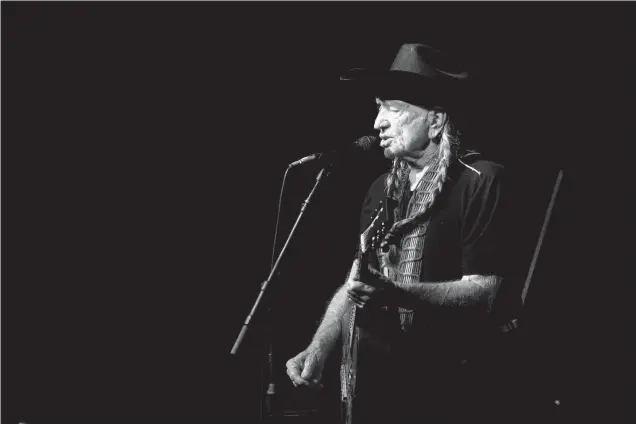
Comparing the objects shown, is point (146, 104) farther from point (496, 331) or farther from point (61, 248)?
point (496, 331)

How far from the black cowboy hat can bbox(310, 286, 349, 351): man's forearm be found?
2.25ft

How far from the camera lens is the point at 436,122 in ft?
8.41

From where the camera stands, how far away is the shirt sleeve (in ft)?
7.45

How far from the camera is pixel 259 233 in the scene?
3984 millimetres

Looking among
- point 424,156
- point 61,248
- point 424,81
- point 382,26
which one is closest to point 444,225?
Answer: point 424,156

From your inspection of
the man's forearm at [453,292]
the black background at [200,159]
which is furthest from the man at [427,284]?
the black background at [200,159]

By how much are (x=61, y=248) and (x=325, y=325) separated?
5.87 ft

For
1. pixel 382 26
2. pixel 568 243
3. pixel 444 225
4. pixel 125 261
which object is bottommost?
pixel 125 261

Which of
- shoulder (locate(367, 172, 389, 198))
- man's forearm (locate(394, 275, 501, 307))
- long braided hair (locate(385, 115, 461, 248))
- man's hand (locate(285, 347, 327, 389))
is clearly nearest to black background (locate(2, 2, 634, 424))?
shoulder (locate(367, 172, 389, 198))

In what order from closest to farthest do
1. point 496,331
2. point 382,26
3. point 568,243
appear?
1. point 496,331
2. point 568,243
3. point 382,26

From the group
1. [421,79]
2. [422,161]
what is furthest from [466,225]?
[421,79]

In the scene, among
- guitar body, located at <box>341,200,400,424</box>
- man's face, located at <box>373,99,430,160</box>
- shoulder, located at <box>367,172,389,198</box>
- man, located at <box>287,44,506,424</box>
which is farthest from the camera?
shoulder, located at <box>367,172,389,198</box>

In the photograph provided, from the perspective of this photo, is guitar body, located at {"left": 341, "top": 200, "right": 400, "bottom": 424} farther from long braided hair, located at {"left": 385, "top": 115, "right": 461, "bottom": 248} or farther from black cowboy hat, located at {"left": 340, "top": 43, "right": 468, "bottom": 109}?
black cowboy hat, located at {"left": 340, "top": 43, "right": 468, "bottom": 109}

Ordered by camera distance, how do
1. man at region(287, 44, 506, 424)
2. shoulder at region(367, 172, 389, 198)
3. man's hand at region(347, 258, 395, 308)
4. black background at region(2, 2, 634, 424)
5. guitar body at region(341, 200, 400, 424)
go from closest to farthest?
man's hand at region(347, 258, 395, 308)
man at region(287, 44, 506, 424)
guitar body at region(341, 200, 400, 424)
shoulder at region(367, 172, 389, 198)
black background at region(2, 2, 634, 424)
